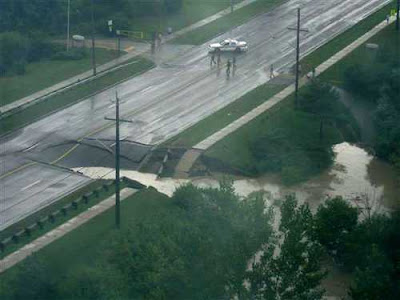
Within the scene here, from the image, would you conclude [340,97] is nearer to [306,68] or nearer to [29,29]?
[306,68]

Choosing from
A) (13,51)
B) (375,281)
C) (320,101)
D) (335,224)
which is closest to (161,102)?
(320,101)

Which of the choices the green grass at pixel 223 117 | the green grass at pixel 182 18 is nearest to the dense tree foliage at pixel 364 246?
the green grass at pixel 223 117

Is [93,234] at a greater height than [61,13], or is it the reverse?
[61,13]

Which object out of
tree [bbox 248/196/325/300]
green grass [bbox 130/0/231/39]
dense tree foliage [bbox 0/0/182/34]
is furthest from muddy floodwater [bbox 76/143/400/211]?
dense tree foliage [bbox 0/0/182/34]

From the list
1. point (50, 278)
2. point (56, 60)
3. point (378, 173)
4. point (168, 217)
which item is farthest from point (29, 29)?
point (50, 278)

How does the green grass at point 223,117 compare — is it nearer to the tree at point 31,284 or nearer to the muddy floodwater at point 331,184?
the muddy floodwater at point 331,184

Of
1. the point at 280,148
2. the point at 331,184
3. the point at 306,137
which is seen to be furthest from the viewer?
the point at 306,137

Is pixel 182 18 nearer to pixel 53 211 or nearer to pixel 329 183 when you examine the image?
pixel 329 183
